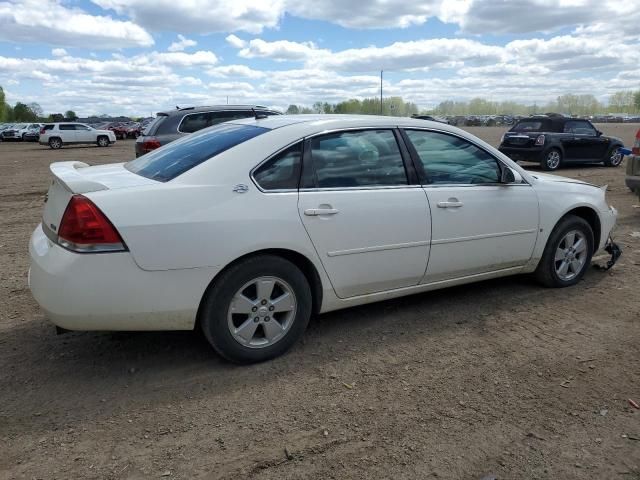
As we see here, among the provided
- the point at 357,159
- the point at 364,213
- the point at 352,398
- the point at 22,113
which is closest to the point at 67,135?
the point at 357,159

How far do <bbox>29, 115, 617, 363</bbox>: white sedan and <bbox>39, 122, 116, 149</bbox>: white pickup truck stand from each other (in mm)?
32766

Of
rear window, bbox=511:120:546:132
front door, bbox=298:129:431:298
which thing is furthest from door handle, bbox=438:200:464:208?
rear window, bbox=511:120:546:132

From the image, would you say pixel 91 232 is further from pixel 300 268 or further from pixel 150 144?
pixel 150 144

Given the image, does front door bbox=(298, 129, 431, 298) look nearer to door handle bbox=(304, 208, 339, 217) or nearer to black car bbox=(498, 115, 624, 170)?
door handle bbox=(304, 208, 339, 217)

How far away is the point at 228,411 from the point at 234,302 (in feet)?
2.17

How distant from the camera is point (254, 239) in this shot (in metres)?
3.45

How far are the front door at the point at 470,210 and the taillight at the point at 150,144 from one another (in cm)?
761

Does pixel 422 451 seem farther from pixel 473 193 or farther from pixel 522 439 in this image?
pixel 473 193

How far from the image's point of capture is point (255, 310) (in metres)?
3.57

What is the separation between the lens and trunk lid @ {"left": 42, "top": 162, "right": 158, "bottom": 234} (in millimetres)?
3305

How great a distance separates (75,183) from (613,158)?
57.1ft

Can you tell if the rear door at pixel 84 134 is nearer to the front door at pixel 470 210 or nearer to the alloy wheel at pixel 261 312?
the front door at pixel 470 210

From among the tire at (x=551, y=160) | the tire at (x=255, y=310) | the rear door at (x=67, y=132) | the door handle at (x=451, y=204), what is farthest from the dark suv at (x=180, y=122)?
the rear door at (x=67, y=132)

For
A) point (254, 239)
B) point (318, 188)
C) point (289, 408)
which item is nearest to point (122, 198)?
point (254, 239)
